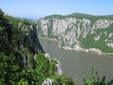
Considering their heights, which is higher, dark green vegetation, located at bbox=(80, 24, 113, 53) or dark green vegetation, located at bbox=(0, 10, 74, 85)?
dark green vegetation, located at bbox=(0, 10, 74, 85)

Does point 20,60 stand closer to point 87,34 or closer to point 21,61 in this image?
point 21,61

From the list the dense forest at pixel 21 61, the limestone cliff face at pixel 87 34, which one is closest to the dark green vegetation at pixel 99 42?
the limestone cliff face at pixel 87 34

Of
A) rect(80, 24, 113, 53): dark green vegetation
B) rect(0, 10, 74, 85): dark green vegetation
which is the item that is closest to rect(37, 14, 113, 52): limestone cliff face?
rect(80, 24, 113, 53): dark green vegetation

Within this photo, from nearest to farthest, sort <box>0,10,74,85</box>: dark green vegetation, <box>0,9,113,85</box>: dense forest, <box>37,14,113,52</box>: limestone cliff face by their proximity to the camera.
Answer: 1. <box>0,9,113,85</box>: dense forest
2. <box>0,10,74,85</box>: dark green vegetation
3. <box>37,14,113,52</box>: limestone cliff face

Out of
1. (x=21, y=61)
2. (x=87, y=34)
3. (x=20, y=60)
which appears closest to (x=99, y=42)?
(x=87, y=34)

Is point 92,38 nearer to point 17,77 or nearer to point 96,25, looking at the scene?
point 96,25

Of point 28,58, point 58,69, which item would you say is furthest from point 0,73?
point 58,69

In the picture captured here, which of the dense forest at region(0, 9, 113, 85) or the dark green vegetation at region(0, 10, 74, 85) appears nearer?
the dense forest at region(0, 9, 113, 85)

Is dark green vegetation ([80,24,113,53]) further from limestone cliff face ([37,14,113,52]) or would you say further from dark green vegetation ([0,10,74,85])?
dark green vegetation ([0,10,74,85])
